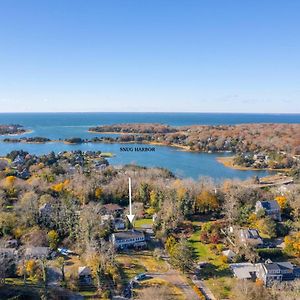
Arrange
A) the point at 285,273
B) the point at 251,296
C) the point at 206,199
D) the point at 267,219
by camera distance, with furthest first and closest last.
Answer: the point at 206,199 → the point at 267,219 → the point at 285,273 → the point at 251,296

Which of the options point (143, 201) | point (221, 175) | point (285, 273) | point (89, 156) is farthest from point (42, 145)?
point (285, 273)

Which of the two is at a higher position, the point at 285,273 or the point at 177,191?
the point at 177,191

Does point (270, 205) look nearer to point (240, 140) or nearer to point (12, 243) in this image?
point (12, 243)

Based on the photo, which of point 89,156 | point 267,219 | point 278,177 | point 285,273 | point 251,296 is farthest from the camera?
point 89,156

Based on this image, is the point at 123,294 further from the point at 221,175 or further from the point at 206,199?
the point at 221,175

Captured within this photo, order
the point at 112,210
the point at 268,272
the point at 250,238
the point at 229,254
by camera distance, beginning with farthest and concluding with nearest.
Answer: the point at 112,210
the point at 250,238
the point at 229,254
the point at 268,272

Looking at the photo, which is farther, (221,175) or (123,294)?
(221,175)

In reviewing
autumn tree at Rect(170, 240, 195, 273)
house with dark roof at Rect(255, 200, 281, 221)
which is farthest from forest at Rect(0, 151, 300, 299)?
house with dark roof at Rect(255, 200, 281, 221)

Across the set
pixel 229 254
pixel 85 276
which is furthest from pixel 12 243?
pixel 229 254
